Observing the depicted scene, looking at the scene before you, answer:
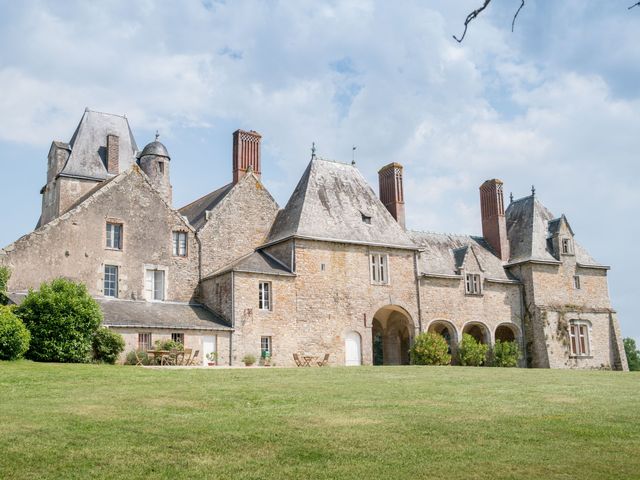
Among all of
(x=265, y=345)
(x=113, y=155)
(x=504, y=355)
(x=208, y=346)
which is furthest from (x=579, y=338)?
(x=113, y=155)

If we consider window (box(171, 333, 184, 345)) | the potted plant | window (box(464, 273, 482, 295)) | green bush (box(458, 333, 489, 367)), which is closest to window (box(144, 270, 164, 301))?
window (box(171, 333, 184, 345))

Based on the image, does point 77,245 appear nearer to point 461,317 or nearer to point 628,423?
point 461,317

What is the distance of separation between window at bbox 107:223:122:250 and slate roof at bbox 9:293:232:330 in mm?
2337

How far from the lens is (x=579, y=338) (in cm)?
3856

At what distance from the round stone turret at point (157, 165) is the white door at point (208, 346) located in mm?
11310

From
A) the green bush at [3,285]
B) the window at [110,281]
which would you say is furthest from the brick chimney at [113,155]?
the green bush at [3,285]

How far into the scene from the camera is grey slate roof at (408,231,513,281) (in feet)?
121

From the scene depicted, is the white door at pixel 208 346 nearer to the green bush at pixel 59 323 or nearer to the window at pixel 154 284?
the window at pixel 154 284

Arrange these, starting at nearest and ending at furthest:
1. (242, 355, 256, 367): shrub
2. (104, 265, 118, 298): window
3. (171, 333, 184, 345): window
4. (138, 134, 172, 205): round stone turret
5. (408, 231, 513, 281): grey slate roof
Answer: (171, 333, 184, 345): window, (242, 355, 256, 367): shrub, (104, 265, 118, 298): window, (408, 231, 513, 281): grey slate roof, (138, 134, 172, 205): round stone turret

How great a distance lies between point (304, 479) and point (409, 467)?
141 centimetres

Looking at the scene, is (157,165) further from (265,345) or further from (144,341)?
(144,341)

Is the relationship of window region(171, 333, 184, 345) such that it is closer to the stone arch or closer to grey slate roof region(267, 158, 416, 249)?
grey slate roof region(267, 158, 416, 249)

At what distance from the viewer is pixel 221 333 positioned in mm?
29000

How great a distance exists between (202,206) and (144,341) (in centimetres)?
1069
